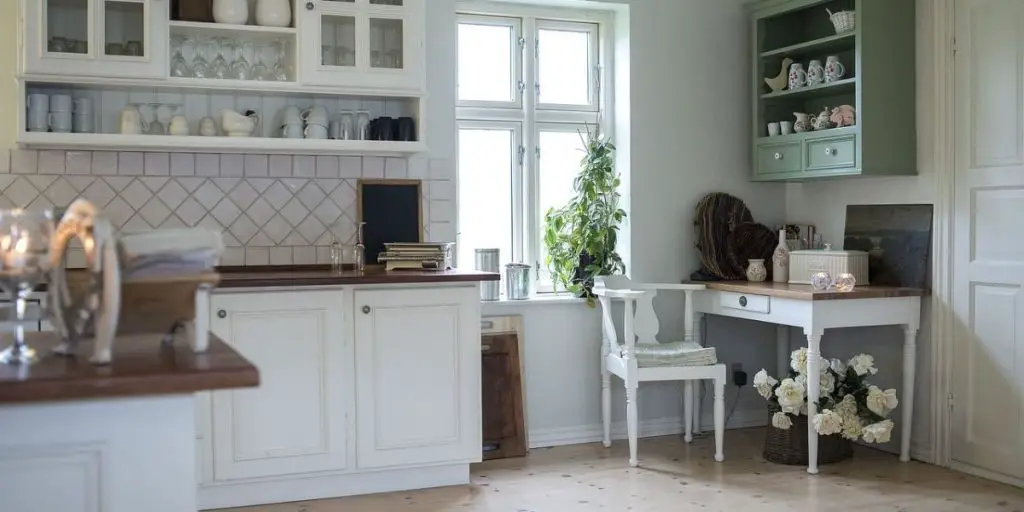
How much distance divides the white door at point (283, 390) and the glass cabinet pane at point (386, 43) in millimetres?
1043

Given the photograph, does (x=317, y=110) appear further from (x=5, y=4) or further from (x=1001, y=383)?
(x=1001, y=383)

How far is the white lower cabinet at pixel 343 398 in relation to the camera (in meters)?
3.59

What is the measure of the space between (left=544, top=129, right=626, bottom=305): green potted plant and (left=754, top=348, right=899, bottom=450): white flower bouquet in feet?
3.15

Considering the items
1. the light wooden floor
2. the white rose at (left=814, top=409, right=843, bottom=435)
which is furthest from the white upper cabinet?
the white rose at (left=814, top=409, right=843, bottom=435)

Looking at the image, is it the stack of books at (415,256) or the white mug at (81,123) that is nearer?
the white mug at (81,123)

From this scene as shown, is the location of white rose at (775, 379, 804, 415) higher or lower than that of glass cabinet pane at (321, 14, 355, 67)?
lower

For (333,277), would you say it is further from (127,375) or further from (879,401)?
(879,401)

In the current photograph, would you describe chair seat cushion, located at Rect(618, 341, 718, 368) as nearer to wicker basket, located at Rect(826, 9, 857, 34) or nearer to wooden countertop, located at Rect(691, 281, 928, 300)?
wooden countertop, located at Rect(691, 281, 928, 300)

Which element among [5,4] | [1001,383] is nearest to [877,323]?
[1001,383]

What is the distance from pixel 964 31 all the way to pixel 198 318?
144 inches

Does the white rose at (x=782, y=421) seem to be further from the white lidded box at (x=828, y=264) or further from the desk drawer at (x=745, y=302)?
the white lidded box at (x=828, y=264)

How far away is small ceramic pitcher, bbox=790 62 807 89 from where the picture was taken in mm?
4652

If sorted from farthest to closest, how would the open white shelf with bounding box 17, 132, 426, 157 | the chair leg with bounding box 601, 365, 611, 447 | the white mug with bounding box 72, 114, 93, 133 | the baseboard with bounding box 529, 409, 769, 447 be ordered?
the baseboard with bounding box 529, 409, 769, 447 → the chair leg with bounding box 601, 365, 611, 447 → the white mug with bounding box 72, 114, 93, 133 → the open white shelf with bounding box 17, 132, 426, 157

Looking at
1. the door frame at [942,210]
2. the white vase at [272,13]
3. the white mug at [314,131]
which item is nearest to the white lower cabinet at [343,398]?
the white mug at [314,131]
